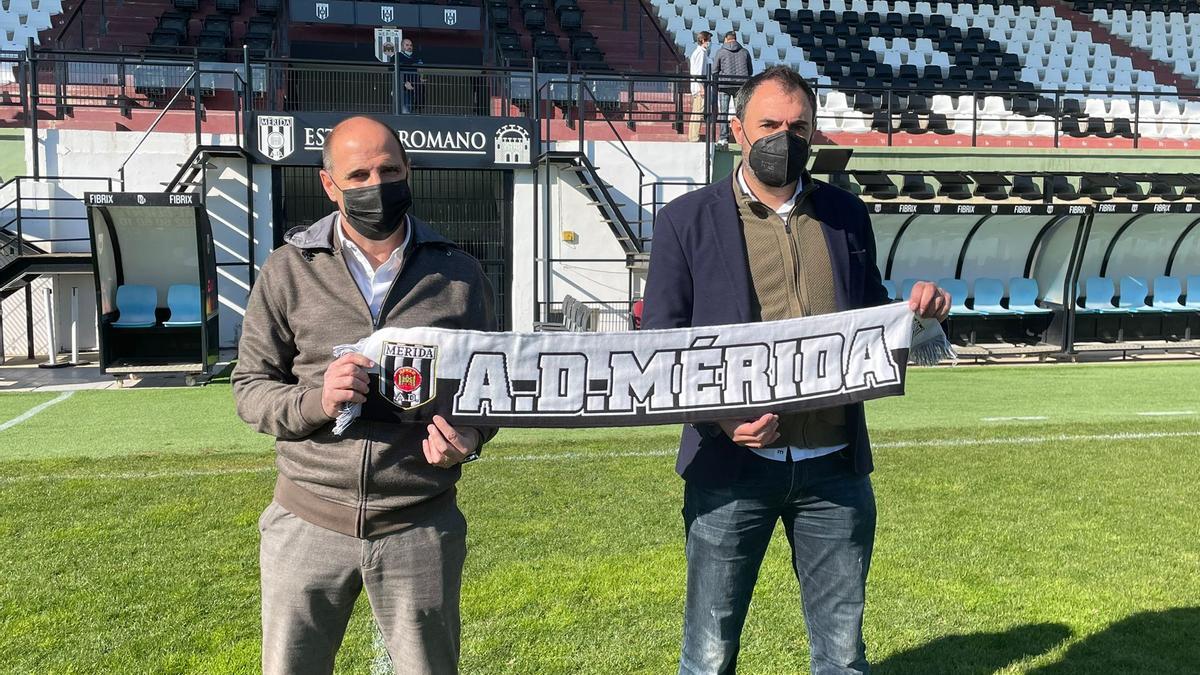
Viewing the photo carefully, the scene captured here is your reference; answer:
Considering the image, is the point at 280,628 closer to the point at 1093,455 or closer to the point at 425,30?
the point at 1093,455

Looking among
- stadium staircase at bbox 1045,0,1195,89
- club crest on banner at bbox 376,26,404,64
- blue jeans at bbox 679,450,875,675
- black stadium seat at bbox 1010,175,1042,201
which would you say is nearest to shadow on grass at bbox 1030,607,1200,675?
blue jeans at bbox 679,450,875,675

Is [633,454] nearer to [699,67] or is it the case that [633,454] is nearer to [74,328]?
[74,328]

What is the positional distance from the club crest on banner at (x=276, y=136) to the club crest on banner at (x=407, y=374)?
1220 cm

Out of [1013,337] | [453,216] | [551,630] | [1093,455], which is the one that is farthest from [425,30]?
[551,630]

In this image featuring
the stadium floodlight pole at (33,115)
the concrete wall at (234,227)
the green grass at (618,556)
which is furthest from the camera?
the concrete wall at (234,227)

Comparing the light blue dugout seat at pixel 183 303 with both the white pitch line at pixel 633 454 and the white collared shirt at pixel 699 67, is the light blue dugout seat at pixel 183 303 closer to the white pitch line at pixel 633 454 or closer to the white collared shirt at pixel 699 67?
the white pitch line at pixel 633 454

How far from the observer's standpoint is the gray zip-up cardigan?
7.86 ft

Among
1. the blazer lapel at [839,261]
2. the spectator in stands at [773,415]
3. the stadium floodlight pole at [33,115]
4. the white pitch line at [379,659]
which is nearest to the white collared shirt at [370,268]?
the spectator in stands at [773,415]

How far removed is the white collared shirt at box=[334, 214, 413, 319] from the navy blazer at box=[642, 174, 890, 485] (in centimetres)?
75

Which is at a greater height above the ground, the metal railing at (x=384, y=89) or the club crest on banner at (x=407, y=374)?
the metal railing at (x=384, y=89)

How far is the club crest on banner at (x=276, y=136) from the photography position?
44.5 ft

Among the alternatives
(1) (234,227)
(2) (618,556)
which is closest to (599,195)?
(1) (234,227)

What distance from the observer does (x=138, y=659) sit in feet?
12.7

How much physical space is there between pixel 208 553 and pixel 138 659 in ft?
4.18
